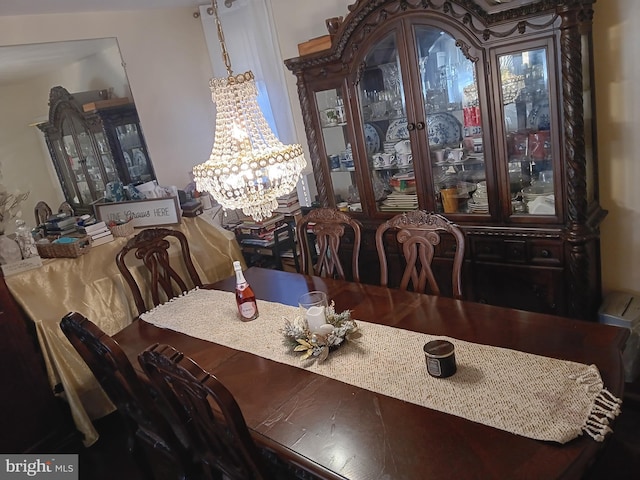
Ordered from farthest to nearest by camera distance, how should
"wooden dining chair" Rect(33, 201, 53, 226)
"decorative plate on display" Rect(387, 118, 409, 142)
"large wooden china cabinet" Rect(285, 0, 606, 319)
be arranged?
"wooden dining chair" Rect(33, 201, 53, 226) → "decorative plate on display" Rect(387, 118, 409, 142) → "large wooden china cabinet" Rect(285, 0, 606, 319)

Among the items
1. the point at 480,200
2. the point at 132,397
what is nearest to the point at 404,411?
the point at 132,397

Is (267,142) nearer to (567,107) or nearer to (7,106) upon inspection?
(567,107)

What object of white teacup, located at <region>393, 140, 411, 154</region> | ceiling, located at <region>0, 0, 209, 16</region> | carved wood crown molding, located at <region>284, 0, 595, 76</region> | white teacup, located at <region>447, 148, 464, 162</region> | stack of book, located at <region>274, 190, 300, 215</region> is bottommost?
stack of book, located at <region>274, 190, 300, 215</region>

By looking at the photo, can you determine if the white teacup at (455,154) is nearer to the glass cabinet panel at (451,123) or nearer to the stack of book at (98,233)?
the glass cabinet panel at (451,123)

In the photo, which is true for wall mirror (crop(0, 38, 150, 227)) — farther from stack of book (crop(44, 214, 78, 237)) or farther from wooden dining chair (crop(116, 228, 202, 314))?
wooden dining chair (crop(116, 228, 202, 314))

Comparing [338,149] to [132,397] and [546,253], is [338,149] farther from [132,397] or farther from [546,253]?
[132,397]

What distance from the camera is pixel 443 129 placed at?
8.26 ft

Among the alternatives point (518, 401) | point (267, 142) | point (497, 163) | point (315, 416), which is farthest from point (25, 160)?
point (518, 401)

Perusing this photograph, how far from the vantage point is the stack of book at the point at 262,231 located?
344 cm

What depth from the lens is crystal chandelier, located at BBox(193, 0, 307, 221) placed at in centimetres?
167

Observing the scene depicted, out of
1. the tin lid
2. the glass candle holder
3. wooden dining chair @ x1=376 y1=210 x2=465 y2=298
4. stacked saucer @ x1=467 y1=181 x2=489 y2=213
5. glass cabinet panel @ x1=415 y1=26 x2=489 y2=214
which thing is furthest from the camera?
stacked saucer @ x1=467 y1=181 x2=489 y2=213

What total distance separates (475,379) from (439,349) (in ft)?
0.40

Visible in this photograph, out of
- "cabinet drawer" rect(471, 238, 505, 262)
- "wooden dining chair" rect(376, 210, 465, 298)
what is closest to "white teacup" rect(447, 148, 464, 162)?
"cabinet drawer" rect(471, 238, 505, 262)

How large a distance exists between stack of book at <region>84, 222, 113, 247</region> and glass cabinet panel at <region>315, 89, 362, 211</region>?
1.39 meters
